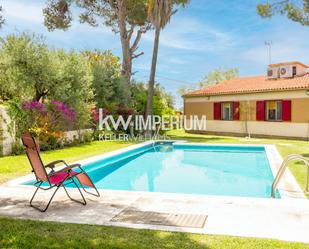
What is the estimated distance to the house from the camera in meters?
20.1

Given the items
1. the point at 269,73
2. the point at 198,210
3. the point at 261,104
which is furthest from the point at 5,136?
the point at 269,73

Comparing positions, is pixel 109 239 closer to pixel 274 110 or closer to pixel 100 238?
pixel 100 238

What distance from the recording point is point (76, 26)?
86.3 ft

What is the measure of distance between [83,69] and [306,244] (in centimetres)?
1507

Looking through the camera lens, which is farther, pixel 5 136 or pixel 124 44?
pixel 124 44

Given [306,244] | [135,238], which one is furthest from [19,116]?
[306,244]

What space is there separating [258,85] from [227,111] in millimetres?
2953

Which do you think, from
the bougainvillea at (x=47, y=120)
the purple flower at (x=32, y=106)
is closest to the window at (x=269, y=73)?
the bougainvillea at (x=47, y=120)

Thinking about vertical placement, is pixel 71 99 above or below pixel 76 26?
below

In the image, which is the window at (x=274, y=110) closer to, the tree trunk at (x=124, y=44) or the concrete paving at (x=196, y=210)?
the tree trunk at (x=124, y=44)

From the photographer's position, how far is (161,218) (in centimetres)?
495

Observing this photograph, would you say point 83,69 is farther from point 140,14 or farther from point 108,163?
point 140,14

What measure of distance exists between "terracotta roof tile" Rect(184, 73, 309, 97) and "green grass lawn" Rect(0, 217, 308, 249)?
1780 centimetres

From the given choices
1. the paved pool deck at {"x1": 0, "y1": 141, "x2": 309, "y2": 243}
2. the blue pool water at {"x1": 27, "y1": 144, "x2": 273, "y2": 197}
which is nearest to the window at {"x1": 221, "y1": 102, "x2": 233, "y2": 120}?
the blue pool water at {"x1": 27, "y1": 144, "x2": 273, "y2": 197}
